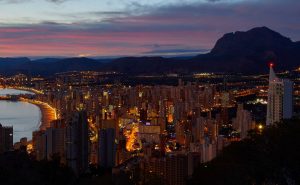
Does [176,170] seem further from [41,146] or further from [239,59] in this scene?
[239,59]

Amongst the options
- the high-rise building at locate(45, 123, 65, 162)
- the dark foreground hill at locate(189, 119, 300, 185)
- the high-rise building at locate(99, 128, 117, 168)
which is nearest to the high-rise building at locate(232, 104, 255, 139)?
the high-rise building at locate(99, 128, 117, 168)

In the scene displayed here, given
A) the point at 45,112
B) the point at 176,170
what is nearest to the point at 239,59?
the point at 45,112

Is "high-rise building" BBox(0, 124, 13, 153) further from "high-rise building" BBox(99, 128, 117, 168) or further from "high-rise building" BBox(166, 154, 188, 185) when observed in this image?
"high-rise building" BBox(166, 154, 188, 185)

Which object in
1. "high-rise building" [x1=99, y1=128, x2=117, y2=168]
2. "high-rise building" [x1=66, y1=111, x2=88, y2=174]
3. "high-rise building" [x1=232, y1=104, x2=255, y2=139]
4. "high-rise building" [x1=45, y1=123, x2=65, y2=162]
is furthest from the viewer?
"high-rise building" [x1=232, y1=104, x2=255, y2=139]

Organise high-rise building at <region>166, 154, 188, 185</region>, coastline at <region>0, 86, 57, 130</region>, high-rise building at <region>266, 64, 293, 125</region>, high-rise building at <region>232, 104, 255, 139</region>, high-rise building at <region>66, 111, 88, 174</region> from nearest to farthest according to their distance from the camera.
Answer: high-rise building at <region>166, 154, 188, 185</region>, high-rise building at <region>66, 111, 88, 174</region>, high-rise building at <region>266, 64, 293, 125</region>, high-rise building at <region>232, 104, 255, 139</region>, coastline at <region>0, 86, 57, 130</region>

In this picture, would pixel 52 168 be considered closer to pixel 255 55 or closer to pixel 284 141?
pixel 284 141

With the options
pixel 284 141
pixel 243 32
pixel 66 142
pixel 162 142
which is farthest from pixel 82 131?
pixel 243 32

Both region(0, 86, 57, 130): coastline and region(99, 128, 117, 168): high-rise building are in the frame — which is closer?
region(99, 128, 117, 168): high-rise building
